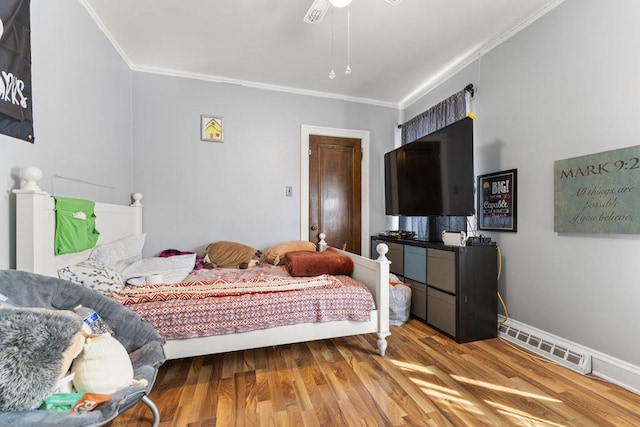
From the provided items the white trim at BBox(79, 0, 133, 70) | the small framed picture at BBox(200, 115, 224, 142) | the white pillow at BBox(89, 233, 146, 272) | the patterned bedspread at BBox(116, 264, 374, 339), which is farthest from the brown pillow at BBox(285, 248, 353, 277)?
the white trim at BBox(79, 0, 133, 70)

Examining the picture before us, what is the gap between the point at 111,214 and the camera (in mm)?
2324

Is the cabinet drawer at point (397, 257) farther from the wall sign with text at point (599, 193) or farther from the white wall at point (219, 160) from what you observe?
the wall sign with text at point (599, 193)

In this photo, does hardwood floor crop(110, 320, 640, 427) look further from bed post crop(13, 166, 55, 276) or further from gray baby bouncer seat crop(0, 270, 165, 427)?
bed post crop(13, 166, 55, 276)

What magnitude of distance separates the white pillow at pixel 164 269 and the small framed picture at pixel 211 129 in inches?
55.2

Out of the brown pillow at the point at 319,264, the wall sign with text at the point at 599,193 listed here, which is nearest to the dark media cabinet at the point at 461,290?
the wall sign with text at the point at 599,193

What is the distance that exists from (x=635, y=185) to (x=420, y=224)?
187 centimetres

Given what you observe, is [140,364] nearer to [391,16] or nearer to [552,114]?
[391,16]

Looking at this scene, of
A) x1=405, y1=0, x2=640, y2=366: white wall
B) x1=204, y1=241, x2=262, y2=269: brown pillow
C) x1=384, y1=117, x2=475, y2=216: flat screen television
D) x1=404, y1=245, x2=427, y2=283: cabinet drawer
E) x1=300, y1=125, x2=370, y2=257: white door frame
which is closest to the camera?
x1=405, y1=0, x2=640, y2=366: white wall

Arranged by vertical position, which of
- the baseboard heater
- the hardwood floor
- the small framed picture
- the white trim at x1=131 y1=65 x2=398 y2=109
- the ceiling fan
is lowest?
the hardwood floor

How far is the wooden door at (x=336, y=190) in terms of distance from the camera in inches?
140

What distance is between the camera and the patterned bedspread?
1.64m

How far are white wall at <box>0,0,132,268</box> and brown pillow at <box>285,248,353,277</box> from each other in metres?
1.67

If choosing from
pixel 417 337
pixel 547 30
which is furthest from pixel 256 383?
pixel 547 30

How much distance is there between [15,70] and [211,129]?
5.91 ft
